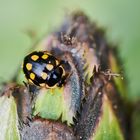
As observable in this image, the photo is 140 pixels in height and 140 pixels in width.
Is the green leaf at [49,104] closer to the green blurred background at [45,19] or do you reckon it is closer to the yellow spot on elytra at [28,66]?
the yellow spot on elytra at [28,66]

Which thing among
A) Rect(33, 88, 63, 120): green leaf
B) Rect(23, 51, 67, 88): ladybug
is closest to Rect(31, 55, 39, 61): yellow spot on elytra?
Rect(23, 51, 67, 88): ladybug

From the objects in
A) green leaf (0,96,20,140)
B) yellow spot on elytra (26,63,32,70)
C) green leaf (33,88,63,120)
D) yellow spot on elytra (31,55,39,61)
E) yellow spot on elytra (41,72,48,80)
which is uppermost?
yellow spot on elytra (31,55,39,61)

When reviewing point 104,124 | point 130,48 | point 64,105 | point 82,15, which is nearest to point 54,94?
point 64,105

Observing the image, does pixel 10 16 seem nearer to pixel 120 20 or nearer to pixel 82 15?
pixel 120 20

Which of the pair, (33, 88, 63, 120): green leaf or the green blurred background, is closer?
(33, 88, 63, 120): green leaf

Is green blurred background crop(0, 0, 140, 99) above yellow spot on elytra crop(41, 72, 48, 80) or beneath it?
beneath

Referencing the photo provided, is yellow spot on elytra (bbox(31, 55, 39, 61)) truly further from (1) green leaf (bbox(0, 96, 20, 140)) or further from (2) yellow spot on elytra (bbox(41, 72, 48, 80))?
(1) green leaf (bbox(0, 96, 20, 140))
